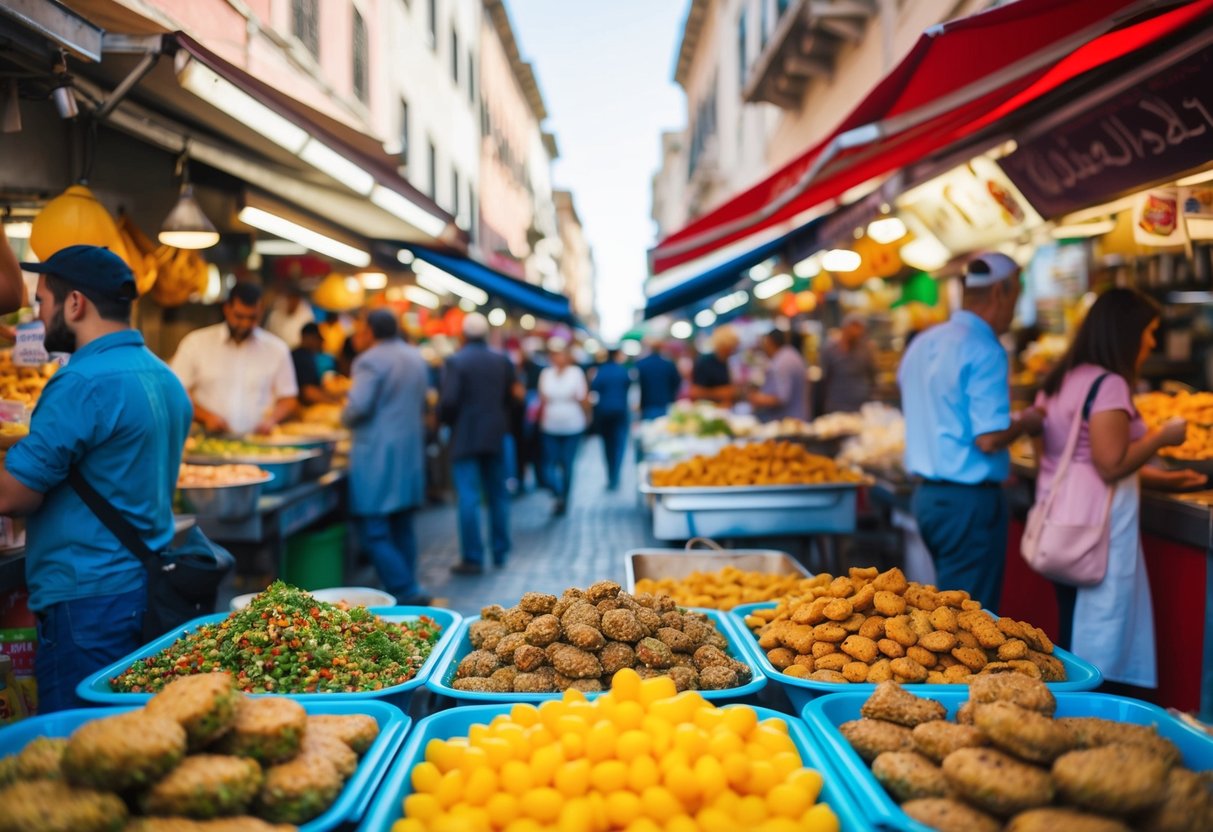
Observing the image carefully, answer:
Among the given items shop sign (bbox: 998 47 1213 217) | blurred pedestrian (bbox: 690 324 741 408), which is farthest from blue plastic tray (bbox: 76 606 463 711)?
blurred pedestrian (bbox: 690 324 741 408)

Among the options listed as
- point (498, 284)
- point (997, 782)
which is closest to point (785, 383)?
point (498, 284)

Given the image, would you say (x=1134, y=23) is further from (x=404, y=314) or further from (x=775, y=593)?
(x=404, y=314)

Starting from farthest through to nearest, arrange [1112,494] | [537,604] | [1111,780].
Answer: [1112,494], [537,604], [1111,780]

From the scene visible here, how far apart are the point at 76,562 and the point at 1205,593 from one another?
4.89m

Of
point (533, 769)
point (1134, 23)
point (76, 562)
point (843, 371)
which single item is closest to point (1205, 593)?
point (1134, 23)

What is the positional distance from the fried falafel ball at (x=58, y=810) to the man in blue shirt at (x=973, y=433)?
392cm

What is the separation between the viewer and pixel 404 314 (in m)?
13.5

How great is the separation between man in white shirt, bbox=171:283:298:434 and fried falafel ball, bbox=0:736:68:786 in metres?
5.36

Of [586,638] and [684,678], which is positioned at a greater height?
[586,638]

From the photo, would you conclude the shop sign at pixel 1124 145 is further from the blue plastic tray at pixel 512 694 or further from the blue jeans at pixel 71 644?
the blue jeans at pixel 71 644

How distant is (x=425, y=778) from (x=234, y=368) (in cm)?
576

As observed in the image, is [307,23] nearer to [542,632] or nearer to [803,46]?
[803,46]

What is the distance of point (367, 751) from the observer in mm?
2125

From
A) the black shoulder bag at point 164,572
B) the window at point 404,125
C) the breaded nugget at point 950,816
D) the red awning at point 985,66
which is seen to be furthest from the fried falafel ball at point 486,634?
the window at point 404,125
